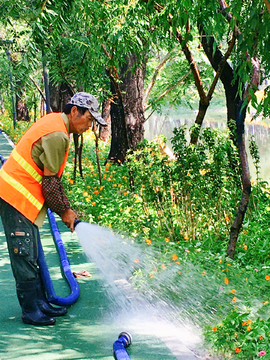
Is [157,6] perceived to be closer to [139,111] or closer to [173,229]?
[173,229]

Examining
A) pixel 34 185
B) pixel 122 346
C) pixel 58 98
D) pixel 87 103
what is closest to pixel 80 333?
pixel 122 346

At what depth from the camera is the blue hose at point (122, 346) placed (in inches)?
140

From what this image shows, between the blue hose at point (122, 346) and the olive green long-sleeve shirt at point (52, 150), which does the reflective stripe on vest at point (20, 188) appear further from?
the blue hose at point (122, 346)

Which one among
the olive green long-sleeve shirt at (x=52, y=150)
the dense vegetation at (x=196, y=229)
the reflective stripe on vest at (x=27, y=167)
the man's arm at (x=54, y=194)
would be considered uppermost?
the olive green long-sleeve shirt at (x=52, y=150)

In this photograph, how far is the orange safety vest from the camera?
4.07 metres

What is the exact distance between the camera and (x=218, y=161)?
6180mm

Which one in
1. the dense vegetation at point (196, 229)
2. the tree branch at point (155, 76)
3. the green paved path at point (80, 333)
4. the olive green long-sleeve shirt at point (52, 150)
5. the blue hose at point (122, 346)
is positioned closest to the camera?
the blue hose at point (122, 346)

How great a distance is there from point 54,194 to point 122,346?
126 cm

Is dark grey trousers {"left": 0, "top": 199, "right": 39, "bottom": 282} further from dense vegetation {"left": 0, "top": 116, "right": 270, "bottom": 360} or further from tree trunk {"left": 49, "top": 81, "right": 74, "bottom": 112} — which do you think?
tree trunk {"left": 49, "top": 81, "right": 74, "bottom": 112}

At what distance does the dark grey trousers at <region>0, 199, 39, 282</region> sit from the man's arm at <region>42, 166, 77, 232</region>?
9.7 inches

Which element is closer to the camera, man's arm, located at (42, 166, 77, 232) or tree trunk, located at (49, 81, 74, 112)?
man's arm, located at (42, 166, 77, 232)

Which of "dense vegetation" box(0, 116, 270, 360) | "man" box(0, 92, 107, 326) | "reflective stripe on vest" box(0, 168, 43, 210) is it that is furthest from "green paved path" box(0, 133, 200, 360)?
"reflective stripe on vest" box(0, 168, 43, 210)

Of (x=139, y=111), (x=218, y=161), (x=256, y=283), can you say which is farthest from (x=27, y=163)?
(x=139, y=111)

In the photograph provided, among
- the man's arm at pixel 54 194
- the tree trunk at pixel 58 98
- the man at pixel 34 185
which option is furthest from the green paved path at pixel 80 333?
the tree trunk at pixel 58 98
